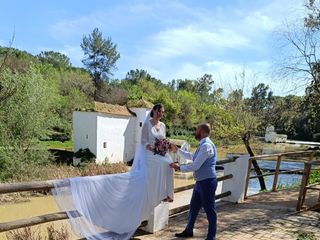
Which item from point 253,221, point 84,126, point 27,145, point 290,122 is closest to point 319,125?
point 290,122

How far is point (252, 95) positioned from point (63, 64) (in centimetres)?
5946

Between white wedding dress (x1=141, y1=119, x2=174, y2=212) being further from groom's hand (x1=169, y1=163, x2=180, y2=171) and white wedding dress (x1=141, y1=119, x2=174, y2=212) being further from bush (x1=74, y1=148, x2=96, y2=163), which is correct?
bush (x1=74, y1=148, x2=96, y2=163)

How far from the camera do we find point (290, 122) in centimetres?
1513

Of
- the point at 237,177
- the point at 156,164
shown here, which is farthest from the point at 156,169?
the point at 237,177

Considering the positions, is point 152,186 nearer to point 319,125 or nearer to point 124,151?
point 319,125

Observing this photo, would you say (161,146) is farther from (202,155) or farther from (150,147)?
(202,155)

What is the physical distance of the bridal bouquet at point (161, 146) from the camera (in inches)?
200

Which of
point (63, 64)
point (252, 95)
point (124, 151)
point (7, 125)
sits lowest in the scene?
point (124, 151)

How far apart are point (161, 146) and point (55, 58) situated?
7591 cm

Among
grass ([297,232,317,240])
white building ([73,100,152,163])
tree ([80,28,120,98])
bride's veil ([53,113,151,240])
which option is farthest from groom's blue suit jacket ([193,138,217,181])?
tree ([80,28,120,98])

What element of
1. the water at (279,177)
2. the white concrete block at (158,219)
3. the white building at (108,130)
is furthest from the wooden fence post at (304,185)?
the white building at (108,130)

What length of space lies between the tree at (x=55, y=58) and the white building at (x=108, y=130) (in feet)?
145

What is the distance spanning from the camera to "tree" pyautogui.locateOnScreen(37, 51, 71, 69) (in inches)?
2972

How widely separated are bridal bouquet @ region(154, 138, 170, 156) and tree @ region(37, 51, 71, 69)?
72.8 metres
